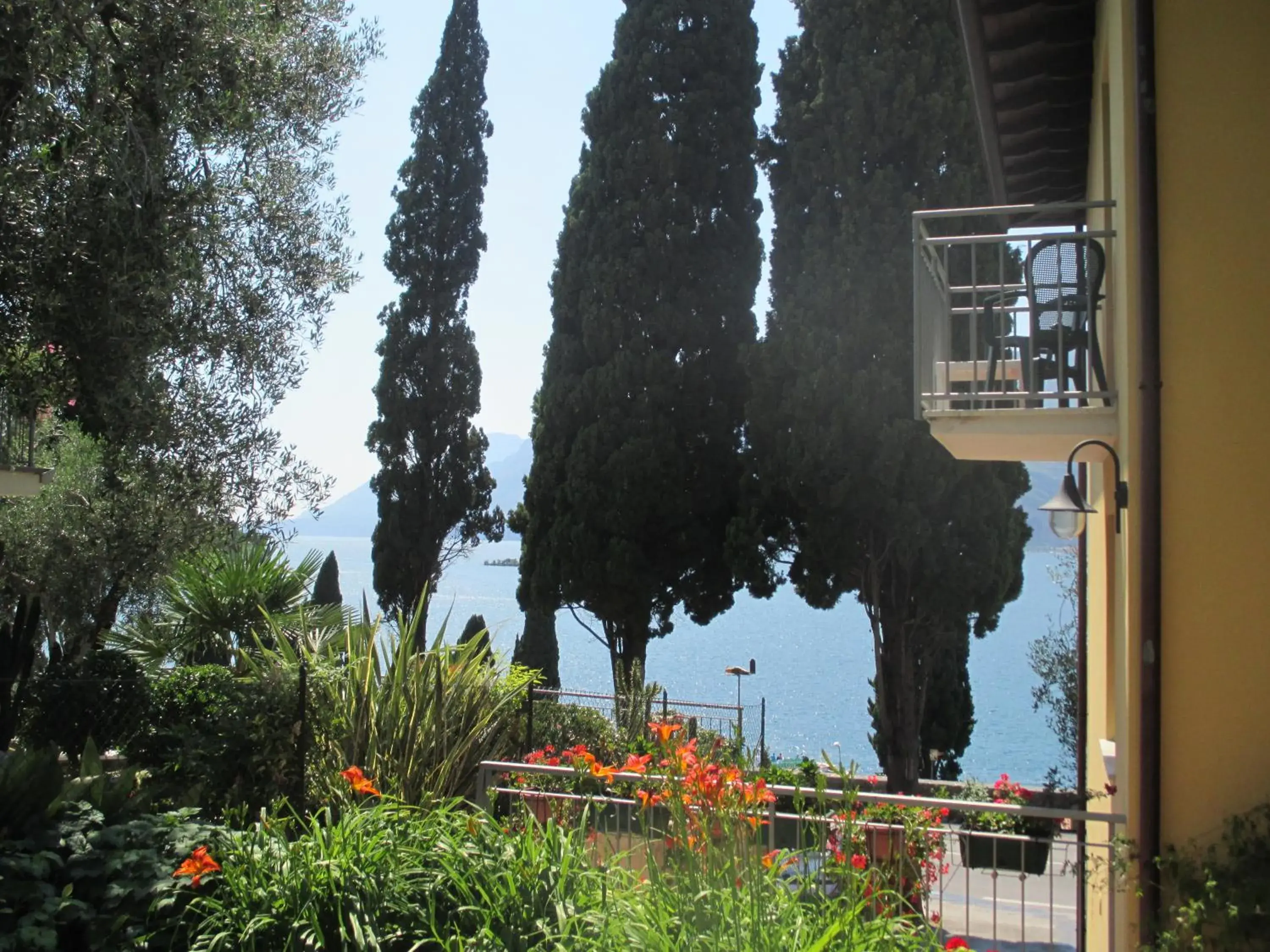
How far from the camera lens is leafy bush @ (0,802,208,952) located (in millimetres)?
4059

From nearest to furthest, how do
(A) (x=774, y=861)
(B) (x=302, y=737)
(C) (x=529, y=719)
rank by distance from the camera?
(A) (x=774, y=861), (B) (x=302, y=737), (C) (x=529, y=719)

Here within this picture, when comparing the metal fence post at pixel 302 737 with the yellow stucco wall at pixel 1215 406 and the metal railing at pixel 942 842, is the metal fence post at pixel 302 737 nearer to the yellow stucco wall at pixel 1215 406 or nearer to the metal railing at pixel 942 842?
the metal railing at pixel 942 842

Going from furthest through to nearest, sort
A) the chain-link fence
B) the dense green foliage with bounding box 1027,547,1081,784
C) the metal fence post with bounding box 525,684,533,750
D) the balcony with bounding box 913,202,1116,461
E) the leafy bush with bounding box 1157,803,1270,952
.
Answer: the dense green foliage with bounding box 1027,547,1081,784
the chain-link fence
the metal fence post with bounding box 525,684,533,750
the balcony with bounding box 913,202,1116,461
the leafy bush with bounding box 1157,803,1270,952

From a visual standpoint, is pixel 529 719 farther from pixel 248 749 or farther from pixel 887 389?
pixel 887 389

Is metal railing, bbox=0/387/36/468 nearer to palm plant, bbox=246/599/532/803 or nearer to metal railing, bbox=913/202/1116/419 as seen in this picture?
palm plant, bbox=246/599/532/803

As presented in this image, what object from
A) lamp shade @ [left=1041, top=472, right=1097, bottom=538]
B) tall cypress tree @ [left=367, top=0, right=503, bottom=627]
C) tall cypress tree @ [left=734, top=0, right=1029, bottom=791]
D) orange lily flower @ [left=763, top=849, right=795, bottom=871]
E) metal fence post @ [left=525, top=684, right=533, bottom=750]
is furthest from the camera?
tall cypress tree @ [left=367, top=0, right=503, bottom=627]

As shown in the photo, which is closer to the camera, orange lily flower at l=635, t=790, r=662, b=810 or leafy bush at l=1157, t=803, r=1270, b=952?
leafy bush at l=1157, t=803, r=1270, b=952

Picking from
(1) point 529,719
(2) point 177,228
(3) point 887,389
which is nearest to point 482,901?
(2) point 177,228

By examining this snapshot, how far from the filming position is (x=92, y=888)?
4.28 metres

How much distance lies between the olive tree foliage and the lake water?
2.06 metres

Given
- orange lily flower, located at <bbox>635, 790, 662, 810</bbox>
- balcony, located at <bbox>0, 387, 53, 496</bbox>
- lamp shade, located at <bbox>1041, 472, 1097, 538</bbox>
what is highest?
balcony, located at <bbox>0, 387, 53, 496</bbox>

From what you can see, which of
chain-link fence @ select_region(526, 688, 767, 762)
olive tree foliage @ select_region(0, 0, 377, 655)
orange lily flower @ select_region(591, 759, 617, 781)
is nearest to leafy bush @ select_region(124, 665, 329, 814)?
olive tree foliage @ select_region(0, 0, 377, 655)

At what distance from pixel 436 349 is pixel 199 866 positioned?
19418 millimetres

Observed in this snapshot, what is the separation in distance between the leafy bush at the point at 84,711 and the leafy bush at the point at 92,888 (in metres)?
4.70
